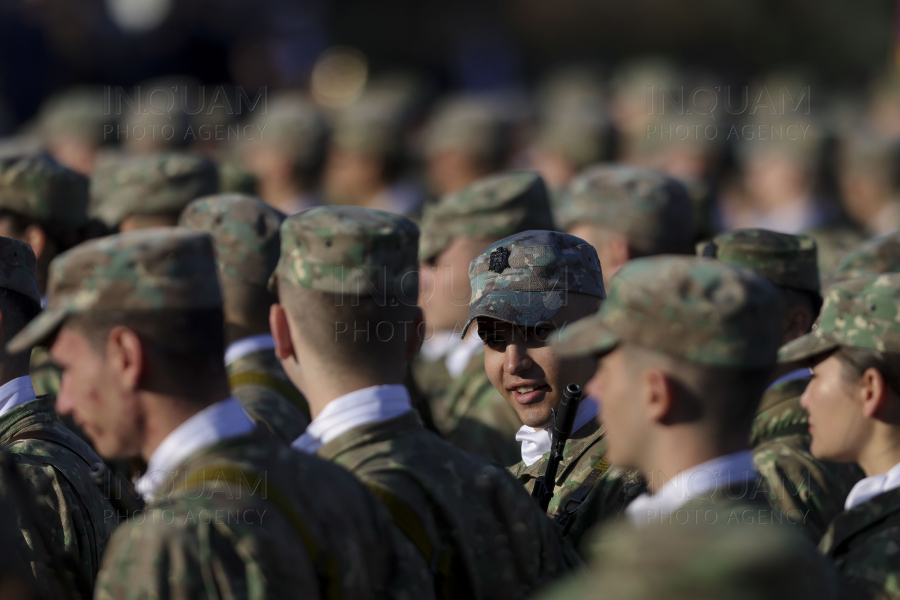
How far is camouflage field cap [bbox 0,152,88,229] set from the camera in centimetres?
609

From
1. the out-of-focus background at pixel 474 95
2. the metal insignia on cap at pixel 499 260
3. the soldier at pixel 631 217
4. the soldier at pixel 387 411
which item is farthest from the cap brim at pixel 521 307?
the out-of-focus background at pixel 474 95

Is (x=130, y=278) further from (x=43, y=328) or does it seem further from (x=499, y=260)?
(x=499, y=260)

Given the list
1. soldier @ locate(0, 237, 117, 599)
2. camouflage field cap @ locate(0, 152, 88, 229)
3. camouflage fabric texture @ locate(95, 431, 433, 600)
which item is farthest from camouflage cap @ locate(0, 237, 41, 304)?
camouflage field cap @ locate(0, 152, 88, 229)

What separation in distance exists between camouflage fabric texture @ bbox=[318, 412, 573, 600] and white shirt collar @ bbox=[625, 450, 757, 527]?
37 centimetres

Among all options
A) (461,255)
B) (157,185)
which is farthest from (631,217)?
(157,185)

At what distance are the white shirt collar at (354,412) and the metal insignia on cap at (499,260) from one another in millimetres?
1005

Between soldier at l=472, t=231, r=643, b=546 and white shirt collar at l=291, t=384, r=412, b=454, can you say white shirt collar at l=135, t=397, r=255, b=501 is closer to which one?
white shirt collar at l=291, t=384, r=412, b=454

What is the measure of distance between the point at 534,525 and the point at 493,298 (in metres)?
1.08

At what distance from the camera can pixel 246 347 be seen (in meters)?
4.89

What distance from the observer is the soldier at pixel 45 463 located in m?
3.51

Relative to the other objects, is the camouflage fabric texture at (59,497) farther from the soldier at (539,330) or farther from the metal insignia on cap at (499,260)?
the metal insignia on cap at (499,260)

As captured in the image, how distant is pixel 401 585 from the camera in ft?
9.36

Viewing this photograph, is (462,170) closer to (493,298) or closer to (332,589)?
(493,298)

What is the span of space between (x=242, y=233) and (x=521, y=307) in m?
1.44
